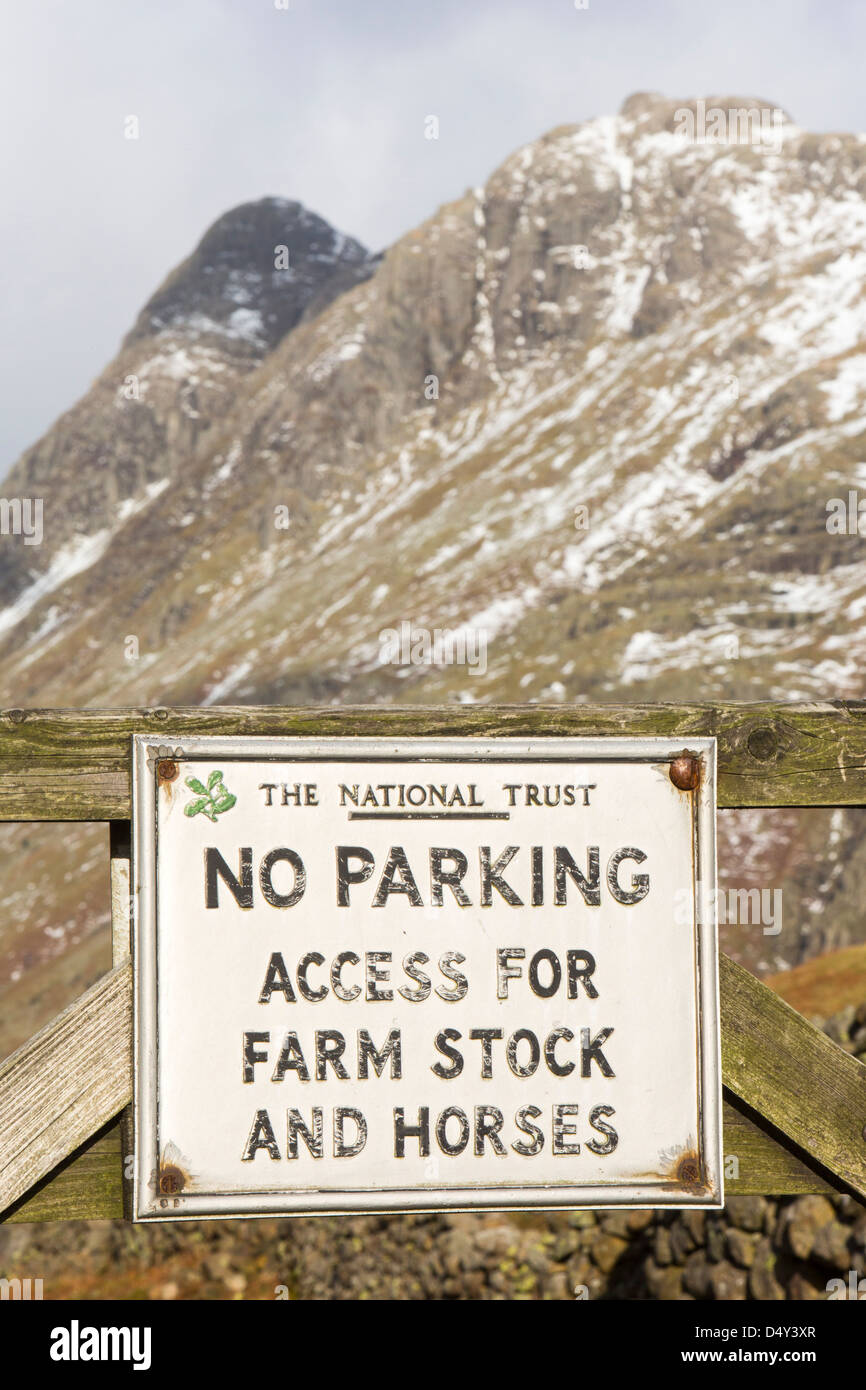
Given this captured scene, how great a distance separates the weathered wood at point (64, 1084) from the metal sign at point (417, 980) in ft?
0.28

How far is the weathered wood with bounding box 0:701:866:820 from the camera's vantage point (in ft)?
9.97

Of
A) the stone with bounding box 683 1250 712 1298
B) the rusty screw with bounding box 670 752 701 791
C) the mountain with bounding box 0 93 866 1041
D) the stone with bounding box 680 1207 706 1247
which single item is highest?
the mountain with bounding box 0 93 866 1041

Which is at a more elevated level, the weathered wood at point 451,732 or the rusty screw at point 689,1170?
the weathered wood at point 451,732

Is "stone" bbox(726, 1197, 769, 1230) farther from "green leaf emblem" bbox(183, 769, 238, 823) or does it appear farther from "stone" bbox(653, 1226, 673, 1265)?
"green leaf emblem" bbox(183, 769, 238, 823)

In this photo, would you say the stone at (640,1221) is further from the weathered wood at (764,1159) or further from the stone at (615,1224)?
the weathered wood at (764,1159)

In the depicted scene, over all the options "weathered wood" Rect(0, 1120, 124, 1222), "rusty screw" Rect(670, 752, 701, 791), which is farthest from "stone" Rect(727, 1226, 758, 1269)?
"weathered wood" Rect(0, 1120, 124, 1222)

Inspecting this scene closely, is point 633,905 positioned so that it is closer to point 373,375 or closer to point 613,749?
point 613,749

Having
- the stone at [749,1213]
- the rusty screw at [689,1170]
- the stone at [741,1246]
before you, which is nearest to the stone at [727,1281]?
the stone at [741,1246]

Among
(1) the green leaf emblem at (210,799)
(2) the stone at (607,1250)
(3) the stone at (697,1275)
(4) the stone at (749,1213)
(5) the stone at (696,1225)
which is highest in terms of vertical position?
(1) the green leaf emblem at (210,799)

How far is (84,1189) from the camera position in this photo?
119 inches

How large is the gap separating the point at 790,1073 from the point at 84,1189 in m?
1.83

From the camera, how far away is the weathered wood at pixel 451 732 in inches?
120
